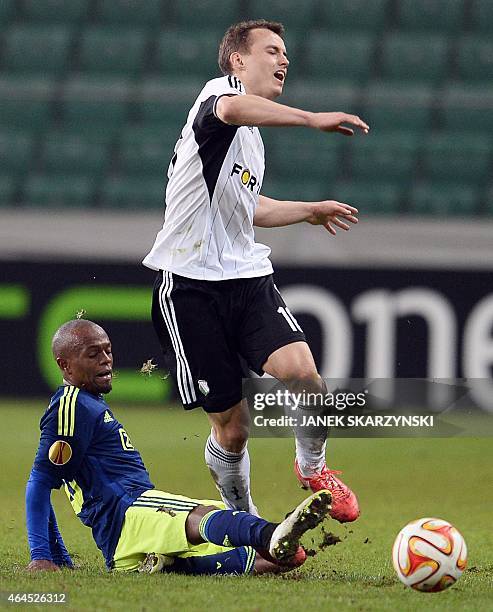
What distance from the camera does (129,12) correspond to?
13.4 meters

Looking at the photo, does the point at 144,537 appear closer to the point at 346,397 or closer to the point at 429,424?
the point at 346,397

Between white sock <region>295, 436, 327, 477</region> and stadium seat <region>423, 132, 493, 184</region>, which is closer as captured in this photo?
white sock <region>295, 436, 327, 477</region>

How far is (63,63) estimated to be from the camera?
1286cm

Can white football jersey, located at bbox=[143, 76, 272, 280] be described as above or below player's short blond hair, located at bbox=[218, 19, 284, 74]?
below

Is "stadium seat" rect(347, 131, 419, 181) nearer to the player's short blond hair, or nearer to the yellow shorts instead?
the player's short blond hair

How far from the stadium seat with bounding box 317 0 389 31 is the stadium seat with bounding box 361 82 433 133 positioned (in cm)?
109

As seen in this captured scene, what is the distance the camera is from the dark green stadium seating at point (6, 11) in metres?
13.3

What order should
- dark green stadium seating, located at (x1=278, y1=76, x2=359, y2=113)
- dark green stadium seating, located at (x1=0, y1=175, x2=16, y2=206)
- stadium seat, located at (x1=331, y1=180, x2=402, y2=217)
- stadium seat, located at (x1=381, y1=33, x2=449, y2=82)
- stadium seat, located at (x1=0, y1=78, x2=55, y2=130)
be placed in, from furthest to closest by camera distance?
stadium seat, located at (x1=381, y1=33, x2=449, y2=82), dark green stadium seating, located at (x1=0, y1=175, x2=16, y2=206), stadium seat, located at (x1=331, y1=180, x2=402, y2=217), stadium seat, located at (x1=0, y1=78, x2=55, y2=130), dark green stadium seating, located at (x1=278, y1=76, x2=359, y2=113)

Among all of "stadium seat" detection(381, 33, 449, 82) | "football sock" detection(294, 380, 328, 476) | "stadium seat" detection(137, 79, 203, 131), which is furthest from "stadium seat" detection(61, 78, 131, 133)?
"football sock" detection(294, 380, 328, 476)

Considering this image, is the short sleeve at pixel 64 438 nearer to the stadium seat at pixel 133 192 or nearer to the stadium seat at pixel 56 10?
the stadium seat at pixel 133 192

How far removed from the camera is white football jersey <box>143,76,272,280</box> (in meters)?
4.54

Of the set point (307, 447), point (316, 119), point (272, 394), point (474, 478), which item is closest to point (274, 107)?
point (316, 119)

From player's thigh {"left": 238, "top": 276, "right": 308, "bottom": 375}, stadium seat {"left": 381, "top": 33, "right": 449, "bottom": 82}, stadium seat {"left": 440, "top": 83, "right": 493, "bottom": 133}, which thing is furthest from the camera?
stadium seat {"left": 381, "top": 33, "right": 449, "bottom": 82}

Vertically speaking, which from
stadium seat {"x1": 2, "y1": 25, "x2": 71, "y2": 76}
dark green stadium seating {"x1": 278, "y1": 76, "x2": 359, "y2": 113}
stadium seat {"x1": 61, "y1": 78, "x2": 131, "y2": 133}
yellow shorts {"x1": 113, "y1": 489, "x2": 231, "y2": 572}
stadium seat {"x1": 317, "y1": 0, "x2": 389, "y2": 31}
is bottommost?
yellow shorts {"x1": 113, "y1": 489, "x2": 231, "y2": 572}
